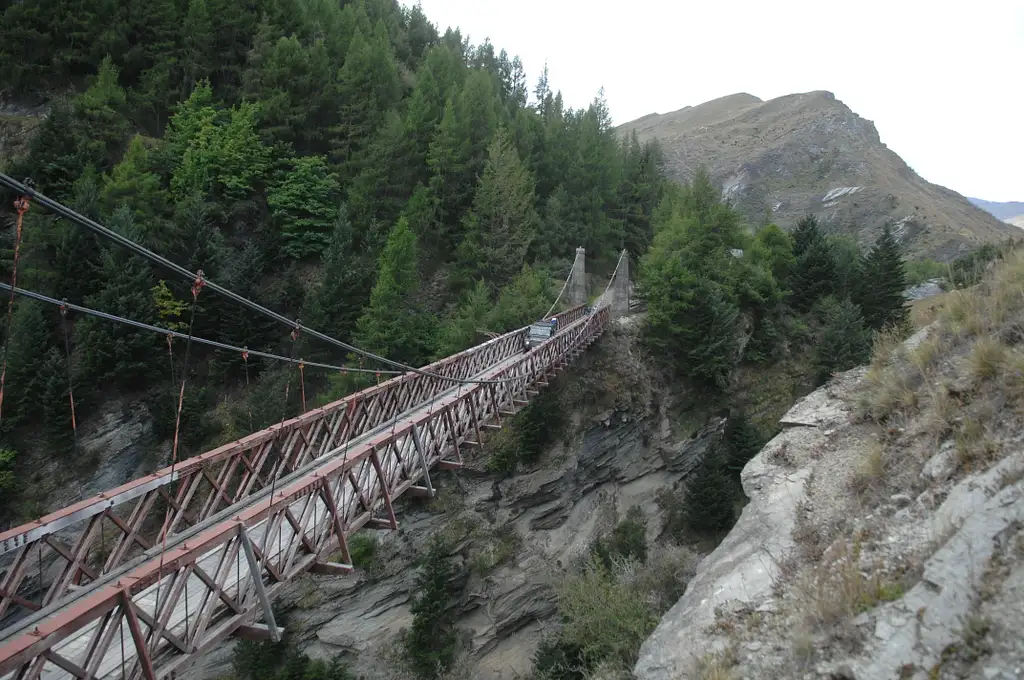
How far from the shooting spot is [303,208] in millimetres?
26781

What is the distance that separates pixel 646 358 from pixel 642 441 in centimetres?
356

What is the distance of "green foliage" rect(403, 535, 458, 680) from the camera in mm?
17547

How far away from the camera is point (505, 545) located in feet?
64.3

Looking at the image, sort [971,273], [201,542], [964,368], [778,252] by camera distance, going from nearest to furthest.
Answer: [201,542] → [964,368] → [971,273] → [778,252]

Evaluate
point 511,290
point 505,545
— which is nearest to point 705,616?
point 505,545

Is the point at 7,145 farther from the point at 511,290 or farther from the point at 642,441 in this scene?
the point at 642,441

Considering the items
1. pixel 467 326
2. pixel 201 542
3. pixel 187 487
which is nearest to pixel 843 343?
pixel 467 326

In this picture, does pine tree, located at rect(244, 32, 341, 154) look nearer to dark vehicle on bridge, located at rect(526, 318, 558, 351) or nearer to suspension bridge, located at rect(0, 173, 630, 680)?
dark vehicle on bridge, located at rect(526, 318, 558, 351)

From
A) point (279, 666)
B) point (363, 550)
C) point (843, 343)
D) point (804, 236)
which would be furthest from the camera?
point (804, 236)

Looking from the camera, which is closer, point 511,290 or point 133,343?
point 133,343

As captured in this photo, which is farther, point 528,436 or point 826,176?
point 826,176

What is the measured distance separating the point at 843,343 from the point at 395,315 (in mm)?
17780

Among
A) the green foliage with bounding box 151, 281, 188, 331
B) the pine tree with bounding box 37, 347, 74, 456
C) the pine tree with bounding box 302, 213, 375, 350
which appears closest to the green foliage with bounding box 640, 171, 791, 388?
the pine tree with bounding box 302, 213, 375, 350

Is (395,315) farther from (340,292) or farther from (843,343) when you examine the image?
(843,343)
